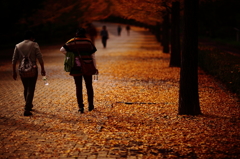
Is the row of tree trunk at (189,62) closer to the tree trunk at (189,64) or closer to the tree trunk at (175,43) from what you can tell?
the tree trunk at (189,64)

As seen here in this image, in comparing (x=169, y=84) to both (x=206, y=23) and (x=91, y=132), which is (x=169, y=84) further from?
(x=206, y=23)

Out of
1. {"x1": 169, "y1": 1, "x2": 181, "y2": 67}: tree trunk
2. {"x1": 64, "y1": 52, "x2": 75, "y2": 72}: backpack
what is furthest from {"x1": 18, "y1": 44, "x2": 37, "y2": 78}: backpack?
{"x1": 169, "y1": 1, "x2": 181, "y2": 67}: tree trunk

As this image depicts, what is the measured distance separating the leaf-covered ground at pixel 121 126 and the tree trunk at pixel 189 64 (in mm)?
A: 291

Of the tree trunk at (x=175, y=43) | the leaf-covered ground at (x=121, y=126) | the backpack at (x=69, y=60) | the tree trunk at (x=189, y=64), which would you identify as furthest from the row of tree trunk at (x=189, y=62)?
the tree trunk at (x=175, y=43)

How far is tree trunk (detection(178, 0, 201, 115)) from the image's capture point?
755 centimetres

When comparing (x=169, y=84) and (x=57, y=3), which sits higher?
(x=57, y=3)

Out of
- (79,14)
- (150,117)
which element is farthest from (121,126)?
(79,14)

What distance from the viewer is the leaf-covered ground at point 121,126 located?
538 cm

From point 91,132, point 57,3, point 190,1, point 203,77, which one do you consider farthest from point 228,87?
point 57,3

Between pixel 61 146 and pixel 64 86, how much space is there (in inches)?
255

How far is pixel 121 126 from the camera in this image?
22.4ft

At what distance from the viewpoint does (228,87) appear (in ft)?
36.4

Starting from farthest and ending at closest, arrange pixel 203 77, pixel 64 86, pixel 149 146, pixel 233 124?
pixel 203 77
pixel 64 86
pixel 233 124
pixel 149 146

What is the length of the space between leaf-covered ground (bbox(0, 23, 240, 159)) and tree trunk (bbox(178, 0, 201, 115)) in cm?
29
